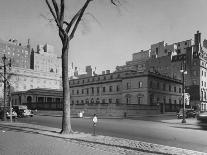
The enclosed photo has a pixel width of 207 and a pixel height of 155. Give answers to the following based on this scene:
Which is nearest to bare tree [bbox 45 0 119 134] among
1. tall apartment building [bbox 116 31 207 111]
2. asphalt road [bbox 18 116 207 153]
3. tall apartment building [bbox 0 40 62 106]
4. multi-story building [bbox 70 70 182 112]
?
asphalt road [bbox 18 116 207 153]

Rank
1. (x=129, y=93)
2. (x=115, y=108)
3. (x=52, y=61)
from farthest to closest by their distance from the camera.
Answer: (x=52, y=61), (x=129, y=93), (x=115, y=108)

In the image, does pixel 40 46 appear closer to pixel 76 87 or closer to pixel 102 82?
pixel 76 87

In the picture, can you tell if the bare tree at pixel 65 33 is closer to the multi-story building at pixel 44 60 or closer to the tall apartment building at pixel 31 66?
the tall apartment building at pixel 31 66

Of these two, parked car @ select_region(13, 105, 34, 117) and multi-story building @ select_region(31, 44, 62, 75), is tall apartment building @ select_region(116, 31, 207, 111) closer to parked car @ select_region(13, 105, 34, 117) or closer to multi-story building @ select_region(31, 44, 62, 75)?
parked car @ select_region(13, 105, 34, 117)

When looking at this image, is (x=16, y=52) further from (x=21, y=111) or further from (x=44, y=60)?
(x=21, y=111)

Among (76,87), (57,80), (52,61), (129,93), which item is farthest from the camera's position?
(52,61)

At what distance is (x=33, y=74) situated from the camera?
3885 inches

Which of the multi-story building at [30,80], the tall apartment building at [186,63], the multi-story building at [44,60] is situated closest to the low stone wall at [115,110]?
the tall apartment building at [186,63]

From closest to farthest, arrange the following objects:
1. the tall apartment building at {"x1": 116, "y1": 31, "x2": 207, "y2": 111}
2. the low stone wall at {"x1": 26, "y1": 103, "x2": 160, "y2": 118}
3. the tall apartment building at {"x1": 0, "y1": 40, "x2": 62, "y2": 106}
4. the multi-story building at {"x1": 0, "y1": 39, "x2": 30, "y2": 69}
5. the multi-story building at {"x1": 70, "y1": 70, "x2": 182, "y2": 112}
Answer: the low stone wall at {"x1": 26, "y1": 103, "x2": 160, "y2": 118} < the multi-story building at {"x1": 70, "y1": 70, "x2": 182, "y2": 112} < the tall apartment building at {"x1": 116, "y1": 31, "x2": 207, "y2": 111} < the tall apartment building at {"x1": 0, "y1": 40, "x2": 62, "y2": 106} < the multi-story building at {"x1": 0, "y1": 39, "x2": 30, "y2": 69}

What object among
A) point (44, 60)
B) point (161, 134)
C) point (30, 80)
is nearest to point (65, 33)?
point (161, 134)

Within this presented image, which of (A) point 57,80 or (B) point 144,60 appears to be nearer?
(B) point 144,60

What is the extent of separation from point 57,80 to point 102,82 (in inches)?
1441

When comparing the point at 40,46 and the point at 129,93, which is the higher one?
the point at 40,46

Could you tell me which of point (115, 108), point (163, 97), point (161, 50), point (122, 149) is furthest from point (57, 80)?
point (122, 149)
